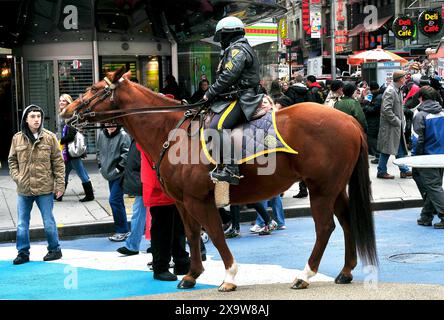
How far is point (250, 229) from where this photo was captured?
40.1ft

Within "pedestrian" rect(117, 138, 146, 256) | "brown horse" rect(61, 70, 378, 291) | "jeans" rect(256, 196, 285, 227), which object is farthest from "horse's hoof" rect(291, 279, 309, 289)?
"jeans" rect(256, 196, 285, 227)

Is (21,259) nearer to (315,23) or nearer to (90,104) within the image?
(90,104)

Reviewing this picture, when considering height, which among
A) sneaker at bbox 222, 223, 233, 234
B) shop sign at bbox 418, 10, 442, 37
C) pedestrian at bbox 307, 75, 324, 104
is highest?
shop sign at bbox 418, 10, 442, 37

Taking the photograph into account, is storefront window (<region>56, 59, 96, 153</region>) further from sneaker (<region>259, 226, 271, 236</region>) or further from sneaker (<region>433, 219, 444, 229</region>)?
sneaker (<region>433, 219, 444, 229</region>)

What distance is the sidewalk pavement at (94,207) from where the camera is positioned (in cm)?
1244

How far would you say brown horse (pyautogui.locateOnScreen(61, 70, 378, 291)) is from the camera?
24.9 feet

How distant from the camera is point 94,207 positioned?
45.6ft

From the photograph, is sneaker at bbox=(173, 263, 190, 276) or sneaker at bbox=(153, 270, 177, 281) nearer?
sneaker at bbox=(153, 270, 177, 281)

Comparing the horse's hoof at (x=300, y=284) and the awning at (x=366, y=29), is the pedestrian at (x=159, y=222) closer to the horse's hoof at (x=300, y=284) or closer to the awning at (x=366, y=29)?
the horse's hoof at (x=300, y=284)

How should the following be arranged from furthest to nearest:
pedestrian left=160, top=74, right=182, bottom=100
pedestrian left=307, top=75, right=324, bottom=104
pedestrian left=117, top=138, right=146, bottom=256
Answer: pedestrian left=160, top=74, right=182, bottom=100, pedestrian left=307, top=75, right=324, bottom=104, pedestrian left=117, top=138, right=146, bottom=256

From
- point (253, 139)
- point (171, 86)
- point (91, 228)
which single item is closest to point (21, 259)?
point (91, 228)

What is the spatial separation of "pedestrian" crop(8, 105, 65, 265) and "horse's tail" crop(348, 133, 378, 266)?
14.2 ft

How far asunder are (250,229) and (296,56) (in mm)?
68856

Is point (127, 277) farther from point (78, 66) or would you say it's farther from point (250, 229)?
point (78, 66)
